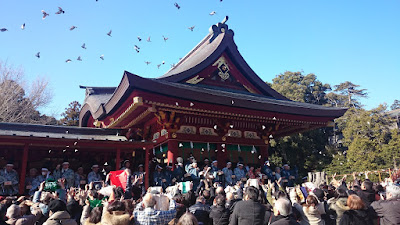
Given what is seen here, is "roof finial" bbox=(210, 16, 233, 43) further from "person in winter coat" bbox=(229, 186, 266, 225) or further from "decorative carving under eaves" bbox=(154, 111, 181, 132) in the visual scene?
"person in winter coat" bbox=(229, 186, 266, 225)

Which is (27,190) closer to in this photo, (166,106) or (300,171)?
(166,106)

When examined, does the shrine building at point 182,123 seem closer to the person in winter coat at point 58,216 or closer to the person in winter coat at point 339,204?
the person in winter coat at point 58,216

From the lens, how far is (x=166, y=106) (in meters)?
10.6

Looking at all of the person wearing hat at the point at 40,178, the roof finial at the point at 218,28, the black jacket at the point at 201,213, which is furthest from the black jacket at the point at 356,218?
the roof finial at the point at 218,28

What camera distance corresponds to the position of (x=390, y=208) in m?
4.76

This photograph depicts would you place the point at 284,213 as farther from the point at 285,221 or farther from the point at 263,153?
the point at 263,153

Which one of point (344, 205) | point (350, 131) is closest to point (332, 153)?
point (350, 131)

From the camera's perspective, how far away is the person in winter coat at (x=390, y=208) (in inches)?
185

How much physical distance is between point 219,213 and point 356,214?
79.8 inches

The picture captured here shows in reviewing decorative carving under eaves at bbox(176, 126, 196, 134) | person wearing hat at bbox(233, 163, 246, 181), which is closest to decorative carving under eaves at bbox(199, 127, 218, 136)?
decorative carving under eaves at bbox(176, 126, 196, 134)

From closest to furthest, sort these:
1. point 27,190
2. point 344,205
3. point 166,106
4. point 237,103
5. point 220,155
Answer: point 344,205 → point 27,190 → point 166,106 → point 237,103 → point 220,155

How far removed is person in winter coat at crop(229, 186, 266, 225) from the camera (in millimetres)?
4270

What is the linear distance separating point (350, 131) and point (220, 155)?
15.0m

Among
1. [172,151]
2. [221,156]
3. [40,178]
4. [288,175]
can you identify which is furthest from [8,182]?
[288,175]
